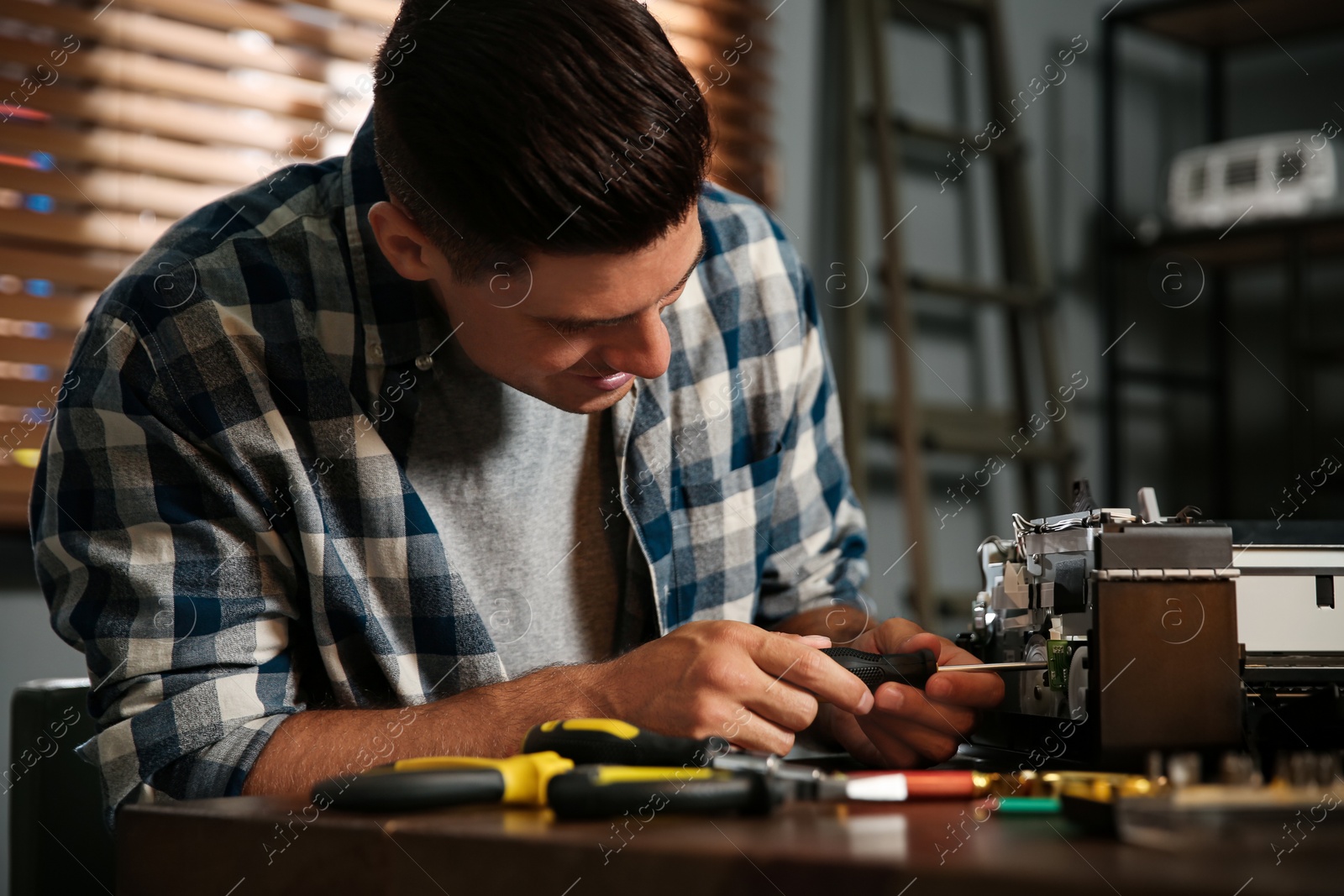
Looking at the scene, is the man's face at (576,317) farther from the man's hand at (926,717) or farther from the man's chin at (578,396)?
the man's hand at (926,717)

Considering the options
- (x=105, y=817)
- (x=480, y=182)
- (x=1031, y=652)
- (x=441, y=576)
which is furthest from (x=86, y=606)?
(x=1031, y=652)

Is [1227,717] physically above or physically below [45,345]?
below

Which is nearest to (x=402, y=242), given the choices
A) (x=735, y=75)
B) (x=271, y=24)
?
(x=271, y=24)

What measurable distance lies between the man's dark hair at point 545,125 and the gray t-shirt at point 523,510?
0.65 ft

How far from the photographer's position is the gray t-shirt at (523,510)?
3.62 feet

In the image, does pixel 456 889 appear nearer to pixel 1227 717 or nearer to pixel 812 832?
pixel 812 832

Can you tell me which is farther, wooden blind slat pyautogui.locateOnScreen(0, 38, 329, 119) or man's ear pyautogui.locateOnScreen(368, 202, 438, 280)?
wooden blind slat pyautogui.locateOnScreen(0, 38, 329, 119)

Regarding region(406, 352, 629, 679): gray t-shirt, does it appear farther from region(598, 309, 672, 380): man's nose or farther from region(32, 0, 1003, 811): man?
region(598, 309, 672, 380): man's nose

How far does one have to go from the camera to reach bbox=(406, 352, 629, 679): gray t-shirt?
110 centimetres

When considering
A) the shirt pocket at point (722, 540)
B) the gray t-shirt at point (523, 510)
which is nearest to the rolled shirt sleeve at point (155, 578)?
the gray t-shirt at point (523, 510)

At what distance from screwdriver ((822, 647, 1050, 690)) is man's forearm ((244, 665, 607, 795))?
172 millimetres

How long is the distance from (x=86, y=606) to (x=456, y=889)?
57cm

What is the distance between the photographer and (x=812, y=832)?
1.61ft

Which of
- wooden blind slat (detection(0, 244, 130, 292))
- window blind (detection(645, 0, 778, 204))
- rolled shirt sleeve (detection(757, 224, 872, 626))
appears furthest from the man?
window blind (detection(645, 0, 778, 204))
